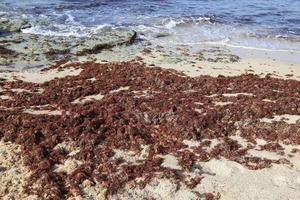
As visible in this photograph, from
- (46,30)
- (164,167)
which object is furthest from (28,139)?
(46,30)

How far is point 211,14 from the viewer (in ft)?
76.9

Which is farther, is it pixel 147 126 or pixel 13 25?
pixel 13 25

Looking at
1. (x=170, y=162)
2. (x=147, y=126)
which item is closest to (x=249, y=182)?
(x=170, y=162)

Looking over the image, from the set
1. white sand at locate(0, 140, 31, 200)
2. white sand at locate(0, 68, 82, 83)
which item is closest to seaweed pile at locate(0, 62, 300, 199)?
white sand at locate(0, 140, 31, 200)

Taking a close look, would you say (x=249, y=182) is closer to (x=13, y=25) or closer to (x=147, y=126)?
(x=147, y=126)

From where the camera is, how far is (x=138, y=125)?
387 inches

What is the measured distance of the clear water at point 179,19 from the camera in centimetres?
1942

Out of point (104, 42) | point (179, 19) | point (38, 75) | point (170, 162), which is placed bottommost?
point (179, 19)

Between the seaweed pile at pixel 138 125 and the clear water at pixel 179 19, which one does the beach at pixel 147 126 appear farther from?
the clear water at pixel 179 19

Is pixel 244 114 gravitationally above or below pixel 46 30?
above

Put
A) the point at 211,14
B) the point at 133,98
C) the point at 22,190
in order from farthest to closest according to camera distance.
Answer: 1. the point at 211,14
2. the point at 133,98
3. the point at 22,190

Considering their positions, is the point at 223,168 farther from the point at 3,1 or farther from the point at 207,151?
the point at 3,1

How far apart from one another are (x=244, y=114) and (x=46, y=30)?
12.2m

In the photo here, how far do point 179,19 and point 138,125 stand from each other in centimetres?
1325
